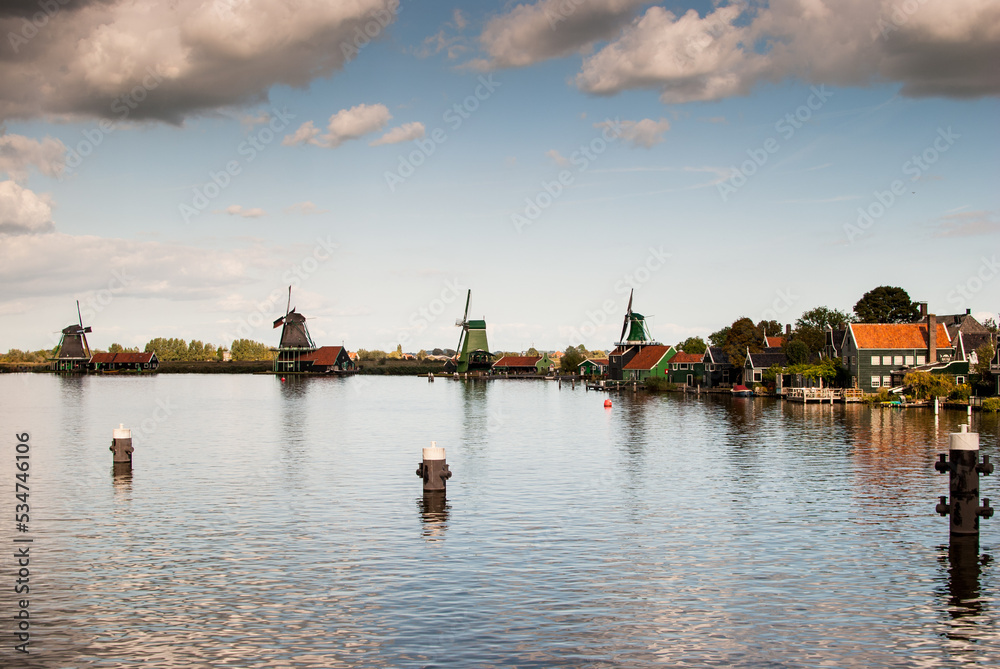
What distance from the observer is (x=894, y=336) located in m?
98.6

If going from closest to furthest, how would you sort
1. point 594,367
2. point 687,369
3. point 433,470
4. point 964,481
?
point 964,481, point 433,470, point 687,369, point 594,367

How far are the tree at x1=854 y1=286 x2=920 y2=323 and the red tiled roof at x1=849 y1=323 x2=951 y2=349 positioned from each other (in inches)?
1180

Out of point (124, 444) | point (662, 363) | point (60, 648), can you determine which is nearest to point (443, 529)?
point (60, 648)

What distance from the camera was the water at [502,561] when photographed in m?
16.2

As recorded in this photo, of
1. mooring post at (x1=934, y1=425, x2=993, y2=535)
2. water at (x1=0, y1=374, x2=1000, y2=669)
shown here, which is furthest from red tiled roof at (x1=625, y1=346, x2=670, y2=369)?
mooring post at (x1=934, y1=425, x2=993, y2=535)

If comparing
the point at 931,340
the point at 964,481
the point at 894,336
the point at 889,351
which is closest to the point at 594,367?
the point at 894,336

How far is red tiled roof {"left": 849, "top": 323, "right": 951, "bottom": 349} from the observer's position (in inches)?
3856

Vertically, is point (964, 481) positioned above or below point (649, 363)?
below

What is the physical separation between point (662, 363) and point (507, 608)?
13235cm

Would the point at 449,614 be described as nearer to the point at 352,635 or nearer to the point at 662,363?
the point at 352,635

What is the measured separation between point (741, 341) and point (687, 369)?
14562 mm

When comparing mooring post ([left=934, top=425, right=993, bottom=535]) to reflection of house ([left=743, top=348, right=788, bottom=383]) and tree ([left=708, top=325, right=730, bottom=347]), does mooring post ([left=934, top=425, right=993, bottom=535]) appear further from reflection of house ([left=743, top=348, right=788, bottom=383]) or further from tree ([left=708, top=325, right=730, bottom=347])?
tree ([left=708, top=325, right=730, bottom=347])

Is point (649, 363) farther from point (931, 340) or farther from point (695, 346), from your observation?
point (931, 340)

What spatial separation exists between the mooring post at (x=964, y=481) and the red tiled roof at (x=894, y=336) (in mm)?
78460
